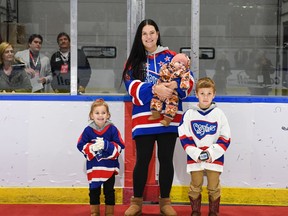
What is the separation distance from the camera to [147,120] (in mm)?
3643

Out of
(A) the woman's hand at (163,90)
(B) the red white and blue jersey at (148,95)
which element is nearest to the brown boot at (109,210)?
(B) the red white and blue jersey at (148,95)

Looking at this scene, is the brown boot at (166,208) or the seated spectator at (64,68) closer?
the brown boot at (166,208)

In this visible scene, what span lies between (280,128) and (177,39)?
3.45 ft

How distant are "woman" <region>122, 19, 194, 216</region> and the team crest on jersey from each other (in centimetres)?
15

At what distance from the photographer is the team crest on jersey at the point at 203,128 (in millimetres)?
3553

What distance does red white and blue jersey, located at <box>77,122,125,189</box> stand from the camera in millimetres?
3527

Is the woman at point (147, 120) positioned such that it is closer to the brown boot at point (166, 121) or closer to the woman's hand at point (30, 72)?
the brown boot at point (166, 121)

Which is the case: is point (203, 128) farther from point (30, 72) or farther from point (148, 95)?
point (30, 72)

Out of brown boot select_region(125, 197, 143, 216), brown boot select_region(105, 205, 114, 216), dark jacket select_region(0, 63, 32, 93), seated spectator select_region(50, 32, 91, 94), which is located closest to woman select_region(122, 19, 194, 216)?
brown boot select_region(125, 197, 143, 216)

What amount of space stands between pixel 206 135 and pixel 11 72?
64.2 inches

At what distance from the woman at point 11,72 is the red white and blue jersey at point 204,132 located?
1.34 m

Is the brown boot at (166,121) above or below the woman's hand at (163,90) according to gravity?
below

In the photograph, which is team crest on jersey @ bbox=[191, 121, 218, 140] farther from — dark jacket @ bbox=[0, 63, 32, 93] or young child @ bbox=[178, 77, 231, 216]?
dark jacket @ bbox=[0, 63, 32, 93]

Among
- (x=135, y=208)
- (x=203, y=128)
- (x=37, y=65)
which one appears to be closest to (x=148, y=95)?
(x=203, y=128)
